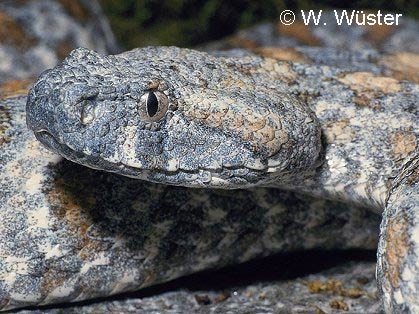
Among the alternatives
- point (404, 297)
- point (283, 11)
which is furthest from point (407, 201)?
point (283, 11)

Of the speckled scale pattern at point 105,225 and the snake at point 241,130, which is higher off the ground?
the snake at point 241,130

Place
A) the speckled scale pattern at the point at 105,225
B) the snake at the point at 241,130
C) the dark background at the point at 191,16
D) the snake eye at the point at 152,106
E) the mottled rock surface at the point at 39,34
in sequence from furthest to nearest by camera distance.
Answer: the dark background at the point at 191,16 < the mottled rock surface at the point at 39,34 < the speckled scale pattern at the point at 105,225 < the snake eye at the point at 152,106 < the snake at the point at 241,130

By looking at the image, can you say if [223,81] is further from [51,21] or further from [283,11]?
[283,11]

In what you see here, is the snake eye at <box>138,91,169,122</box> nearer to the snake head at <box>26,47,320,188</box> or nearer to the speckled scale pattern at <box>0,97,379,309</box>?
the snake head at <box>26,47,320,188</box>

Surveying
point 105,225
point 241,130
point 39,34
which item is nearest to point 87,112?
point 241,130

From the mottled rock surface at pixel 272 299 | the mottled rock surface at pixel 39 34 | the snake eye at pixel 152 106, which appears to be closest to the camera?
the snake eye at pixel 152 106

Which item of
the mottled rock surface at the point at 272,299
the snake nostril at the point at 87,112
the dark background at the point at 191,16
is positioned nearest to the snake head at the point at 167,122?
the snake nostril at the point at 87,112

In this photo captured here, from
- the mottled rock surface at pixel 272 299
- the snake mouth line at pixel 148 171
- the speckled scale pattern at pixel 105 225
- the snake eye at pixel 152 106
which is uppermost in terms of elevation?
the snake eye at pixel 152 106

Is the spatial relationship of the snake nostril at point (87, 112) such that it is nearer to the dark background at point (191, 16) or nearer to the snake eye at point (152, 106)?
the snake eye at point (152, 106)
